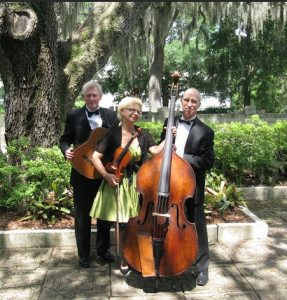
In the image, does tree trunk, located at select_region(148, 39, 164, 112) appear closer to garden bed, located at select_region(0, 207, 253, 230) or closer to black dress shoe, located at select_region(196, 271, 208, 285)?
garden bed, located at select_region(0, 207, 253, 230)

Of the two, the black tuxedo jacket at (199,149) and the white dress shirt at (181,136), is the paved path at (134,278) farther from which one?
the white dress shirt at (181,136)

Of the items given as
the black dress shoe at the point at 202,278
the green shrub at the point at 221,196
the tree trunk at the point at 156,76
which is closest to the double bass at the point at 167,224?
the black dress shoe at the point at 202,278

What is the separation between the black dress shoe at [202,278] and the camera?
323 cm

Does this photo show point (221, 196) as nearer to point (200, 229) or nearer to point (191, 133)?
point (200, 229)

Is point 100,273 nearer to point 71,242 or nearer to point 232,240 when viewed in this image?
point 71,242

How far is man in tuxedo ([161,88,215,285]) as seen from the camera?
122 inches

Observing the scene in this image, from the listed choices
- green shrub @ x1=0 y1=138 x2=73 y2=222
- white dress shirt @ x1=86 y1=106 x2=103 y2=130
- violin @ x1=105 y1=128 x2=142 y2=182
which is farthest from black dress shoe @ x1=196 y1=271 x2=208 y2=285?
green shrub @ x1=0 y1=138 x2=73 y2=222

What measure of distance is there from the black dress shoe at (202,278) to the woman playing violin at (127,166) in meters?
0.81

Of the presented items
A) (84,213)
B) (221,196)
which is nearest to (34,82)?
(84,213)

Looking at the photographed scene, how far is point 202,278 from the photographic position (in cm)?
324

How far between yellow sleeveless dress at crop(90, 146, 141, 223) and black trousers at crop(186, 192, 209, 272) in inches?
19.8

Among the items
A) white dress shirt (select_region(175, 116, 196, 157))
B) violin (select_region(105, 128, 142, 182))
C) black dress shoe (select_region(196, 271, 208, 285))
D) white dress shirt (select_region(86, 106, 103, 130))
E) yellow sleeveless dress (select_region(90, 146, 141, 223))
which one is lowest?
black dress shoe (select_region(196, 271, 208, 285))

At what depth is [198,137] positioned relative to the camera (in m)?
3.14

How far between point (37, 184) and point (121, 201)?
5.71 feet
